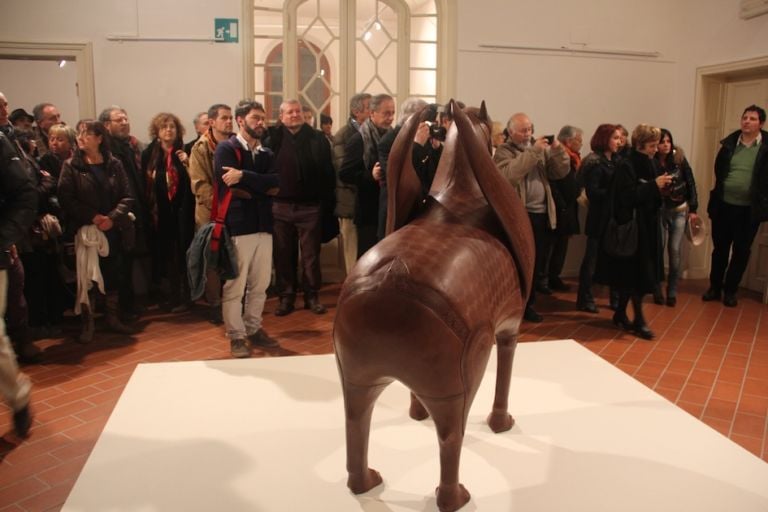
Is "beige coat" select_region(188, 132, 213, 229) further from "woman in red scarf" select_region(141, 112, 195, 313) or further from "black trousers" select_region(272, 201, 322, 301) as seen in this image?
"black trousers" select_region(272, 201, 322, 301)

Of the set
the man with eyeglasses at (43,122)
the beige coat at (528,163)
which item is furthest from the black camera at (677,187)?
the man with eyeglasses at (43,122)

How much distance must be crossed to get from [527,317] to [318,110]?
298 cm

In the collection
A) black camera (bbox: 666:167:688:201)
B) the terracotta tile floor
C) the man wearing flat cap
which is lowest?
the terracotta tile floor

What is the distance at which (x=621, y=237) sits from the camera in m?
4.41

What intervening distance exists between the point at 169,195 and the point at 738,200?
4.89 meters

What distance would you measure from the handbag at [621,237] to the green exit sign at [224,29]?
376 centimetres

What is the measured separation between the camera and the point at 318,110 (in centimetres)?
640

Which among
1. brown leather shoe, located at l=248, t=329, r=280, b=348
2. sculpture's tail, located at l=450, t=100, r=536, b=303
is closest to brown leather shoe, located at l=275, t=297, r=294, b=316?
brown leather shoe, located at l=248, t=329, r=280, b=348

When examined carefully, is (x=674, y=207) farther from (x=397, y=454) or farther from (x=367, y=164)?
(x=397, y=454)

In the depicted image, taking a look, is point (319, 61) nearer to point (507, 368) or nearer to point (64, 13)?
point (64, 13)

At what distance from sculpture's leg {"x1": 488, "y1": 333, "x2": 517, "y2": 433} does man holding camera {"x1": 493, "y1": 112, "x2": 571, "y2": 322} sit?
77.6 inches

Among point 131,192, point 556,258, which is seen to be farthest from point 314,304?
point 556,258

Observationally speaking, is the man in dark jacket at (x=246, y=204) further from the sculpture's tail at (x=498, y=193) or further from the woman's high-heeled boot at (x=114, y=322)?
the sculpture's tail at (x=498, y=193)

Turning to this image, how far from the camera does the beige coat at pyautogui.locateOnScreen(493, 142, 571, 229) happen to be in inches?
166
